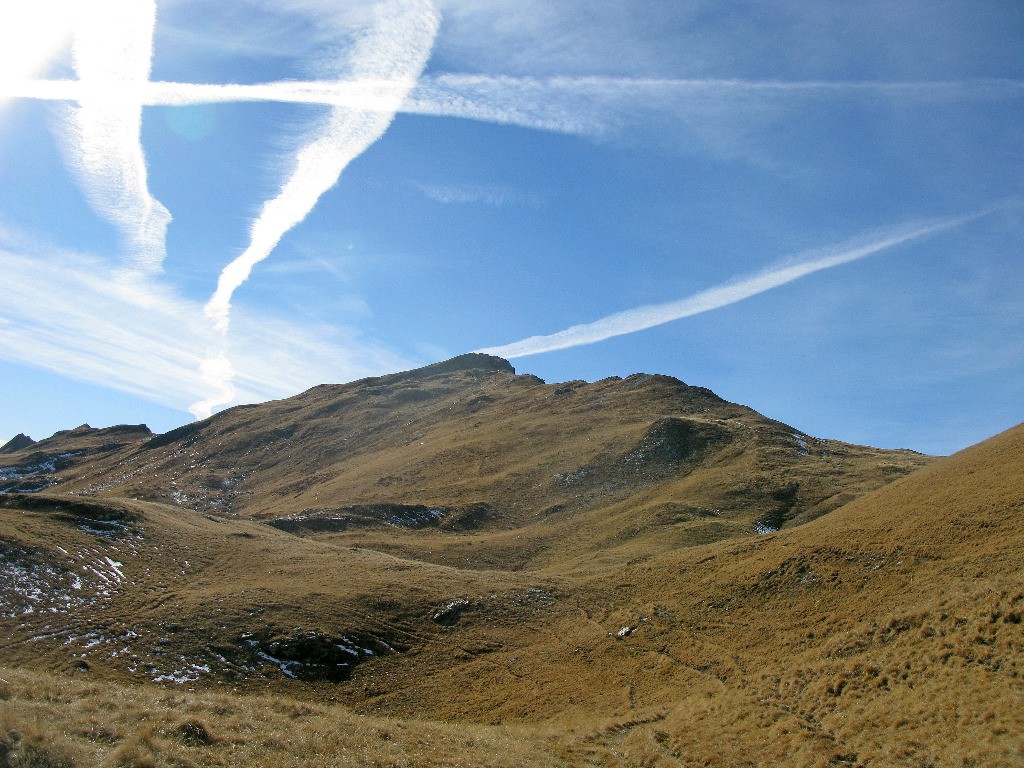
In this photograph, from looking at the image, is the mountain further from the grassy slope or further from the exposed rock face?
the exposed rock face

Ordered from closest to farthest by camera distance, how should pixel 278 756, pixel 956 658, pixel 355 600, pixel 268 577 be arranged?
1. pixel 278 756
2. pixel 956 658
3. pixel 355 600
4. pixel 268 577

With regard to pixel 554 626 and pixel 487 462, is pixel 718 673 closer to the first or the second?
pixel 554 626

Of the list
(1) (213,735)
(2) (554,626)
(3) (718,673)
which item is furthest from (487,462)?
(1) (213,735)

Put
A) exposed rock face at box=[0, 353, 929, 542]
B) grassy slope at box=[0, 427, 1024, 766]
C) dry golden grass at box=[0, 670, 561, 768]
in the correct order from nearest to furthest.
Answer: dry golden grass at box=[0, 670, 561, 768], grassy slope at box=[0, 427, 1024, 766], exposed rock face at box=[0, 353, 929, 542]

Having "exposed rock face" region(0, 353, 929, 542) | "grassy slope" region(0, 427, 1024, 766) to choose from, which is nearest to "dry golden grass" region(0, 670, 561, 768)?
"grassy slope" region(0, 427, 1024, 766)

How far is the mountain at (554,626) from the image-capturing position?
21.5 metres

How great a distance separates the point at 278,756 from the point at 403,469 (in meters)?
99.1

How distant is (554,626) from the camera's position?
44281mm

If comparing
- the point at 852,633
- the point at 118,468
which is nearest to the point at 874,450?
the point at 852,633

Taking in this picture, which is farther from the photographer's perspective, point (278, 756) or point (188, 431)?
point (188, 431)

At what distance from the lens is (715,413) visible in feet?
390

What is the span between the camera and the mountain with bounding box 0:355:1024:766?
21453mm

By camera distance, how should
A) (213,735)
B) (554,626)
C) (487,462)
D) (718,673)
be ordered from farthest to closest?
(487,462)
(554,626)
(718,673)
(213,735)

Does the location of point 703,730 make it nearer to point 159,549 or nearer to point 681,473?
point 159,549
